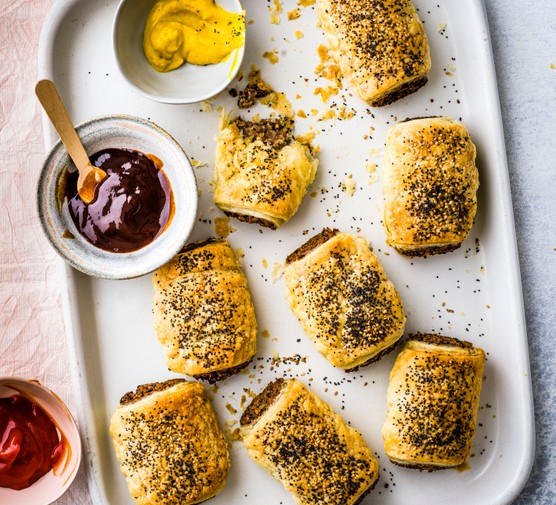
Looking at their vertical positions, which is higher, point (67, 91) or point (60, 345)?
point (67, 91)

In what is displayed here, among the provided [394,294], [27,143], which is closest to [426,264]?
[394,294]

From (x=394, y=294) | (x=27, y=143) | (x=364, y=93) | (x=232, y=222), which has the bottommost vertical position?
(x=394, y=294)

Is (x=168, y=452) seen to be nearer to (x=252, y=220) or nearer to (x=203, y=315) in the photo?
(x=203, y=315)

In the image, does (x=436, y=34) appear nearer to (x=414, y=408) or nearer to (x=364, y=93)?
(x=364, y=93)

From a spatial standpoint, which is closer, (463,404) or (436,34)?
(463,404)
